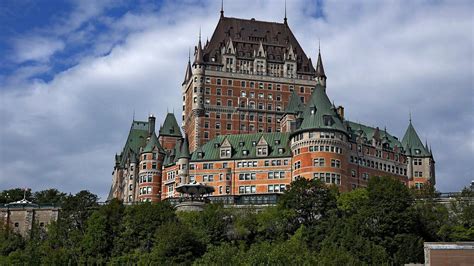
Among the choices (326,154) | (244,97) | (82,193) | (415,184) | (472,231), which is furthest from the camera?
(244,97)

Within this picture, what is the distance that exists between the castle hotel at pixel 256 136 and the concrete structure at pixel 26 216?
26186mm

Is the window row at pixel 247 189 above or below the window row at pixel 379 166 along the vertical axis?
below

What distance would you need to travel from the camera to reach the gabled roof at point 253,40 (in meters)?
172

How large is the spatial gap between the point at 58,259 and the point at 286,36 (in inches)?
3304

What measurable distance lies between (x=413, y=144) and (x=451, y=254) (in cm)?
7407

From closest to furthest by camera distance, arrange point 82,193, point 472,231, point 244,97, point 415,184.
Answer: point 472,231 → point 82,193 → point 415,184 → point 244,97

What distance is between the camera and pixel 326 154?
455 ft

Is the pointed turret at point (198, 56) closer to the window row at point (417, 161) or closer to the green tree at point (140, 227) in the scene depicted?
the window row at point (417, 161)

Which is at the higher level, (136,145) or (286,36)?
(286,36)

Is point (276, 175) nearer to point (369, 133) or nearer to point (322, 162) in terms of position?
point (322, 162)

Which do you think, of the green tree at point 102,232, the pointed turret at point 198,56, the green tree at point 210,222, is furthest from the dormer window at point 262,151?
the green tree at point 102,232

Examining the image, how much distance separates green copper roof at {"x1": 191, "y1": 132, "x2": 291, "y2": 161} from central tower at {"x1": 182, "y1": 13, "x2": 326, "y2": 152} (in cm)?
1015

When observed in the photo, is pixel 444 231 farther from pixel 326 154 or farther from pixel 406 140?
pixel 406 140

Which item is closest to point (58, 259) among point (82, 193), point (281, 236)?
point (82, 193)
